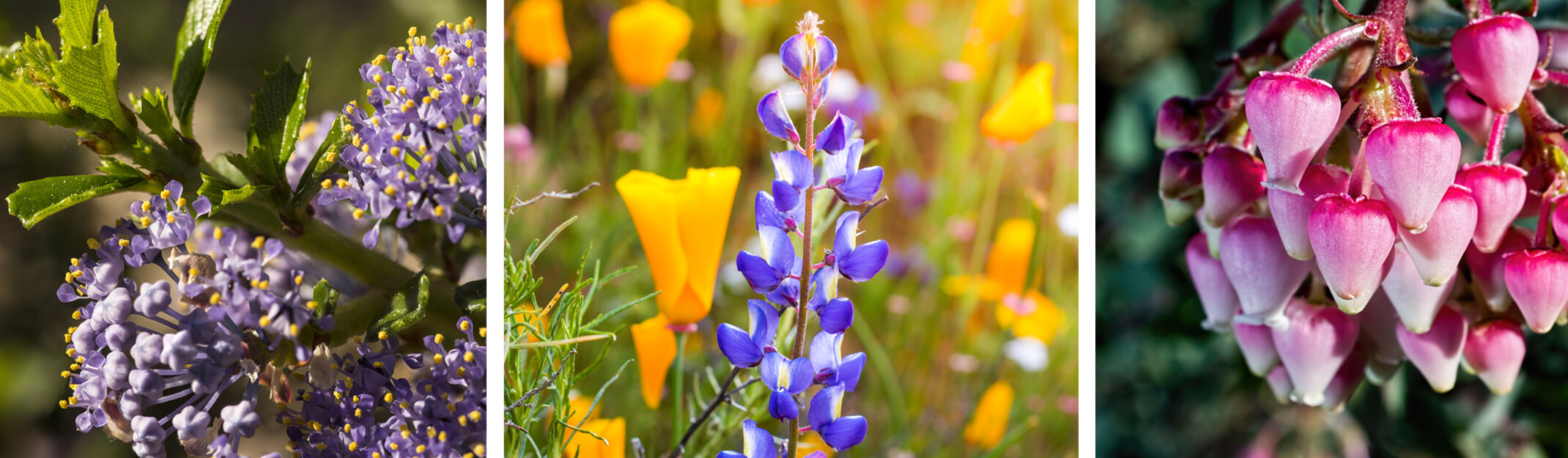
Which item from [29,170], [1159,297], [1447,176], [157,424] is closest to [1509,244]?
[1447,176]

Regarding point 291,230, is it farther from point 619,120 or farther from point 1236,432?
point 1236,432

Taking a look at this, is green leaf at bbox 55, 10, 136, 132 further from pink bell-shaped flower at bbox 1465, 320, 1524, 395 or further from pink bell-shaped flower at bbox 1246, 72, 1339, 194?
pink bell-shaped flower at bbox 1465, 320, 1524, 395

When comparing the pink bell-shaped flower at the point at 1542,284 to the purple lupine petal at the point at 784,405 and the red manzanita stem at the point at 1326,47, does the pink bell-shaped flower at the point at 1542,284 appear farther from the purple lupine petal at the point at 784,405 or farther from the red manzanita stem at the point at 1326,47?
the purple lupine petal at the point at 784,405

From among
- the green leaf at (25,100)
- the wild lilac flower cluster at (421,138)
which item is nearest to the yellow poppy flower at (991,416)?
the wild lilac flower cluster at (421,138)

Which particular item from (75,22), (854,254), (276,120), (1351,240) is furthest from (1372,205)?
(75,22)

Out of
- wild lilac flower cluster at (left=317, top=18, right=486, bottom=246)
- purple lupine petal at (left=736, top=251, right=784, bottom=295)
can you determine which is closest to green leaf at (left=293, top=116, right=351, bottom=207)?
wild lilac flower cluster at (left=317, top=18, right=486, bottom=246)

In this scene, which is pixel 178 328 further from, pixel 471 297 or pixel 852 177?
pixel 852 177
